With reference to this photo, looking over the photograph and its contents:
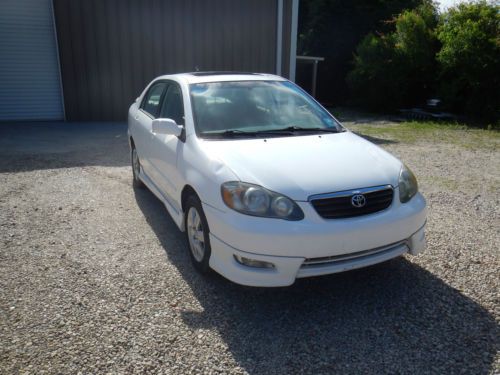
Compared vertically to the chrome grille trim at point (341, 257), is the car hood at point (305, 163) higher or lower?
higher

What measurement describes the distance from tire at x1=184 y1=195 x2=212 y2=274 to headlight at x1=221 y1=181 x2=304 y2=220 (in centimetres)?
36

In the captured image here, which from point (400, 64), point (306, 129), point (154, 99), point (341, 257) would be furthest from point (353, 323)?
point (400, 64)

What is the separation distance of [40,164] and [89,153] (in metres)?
1.11

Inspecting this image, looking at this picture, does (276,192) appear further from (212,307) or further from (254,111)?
(254,111)

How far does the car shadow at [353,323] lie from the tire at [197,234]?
125 mm

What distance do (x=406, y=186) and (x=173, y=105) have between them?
95.1 inches

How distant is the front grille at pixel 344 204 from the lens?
2826mm

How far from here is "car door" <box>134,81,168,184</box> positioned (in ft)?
15.6

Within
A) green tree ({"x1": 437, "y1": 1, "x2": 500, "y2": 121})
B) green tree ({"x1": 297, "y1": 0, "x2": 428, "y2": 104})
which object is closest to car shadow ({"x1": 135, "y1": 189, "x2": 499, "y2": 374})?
green tree ({"x1": 437, "y1": 1, "x2": 500, "y2": 121})

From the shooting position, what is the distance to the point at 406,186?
3234mm

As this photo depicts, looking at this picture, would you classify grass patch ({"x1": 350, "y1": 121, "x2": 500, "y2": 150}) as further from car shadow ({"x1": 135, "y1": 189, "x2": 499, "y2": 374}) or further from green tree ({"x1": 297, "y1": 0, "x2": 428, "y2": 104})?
green tree ({"x1": 297, "y1": 0, "x2": 428, "y2": 104})

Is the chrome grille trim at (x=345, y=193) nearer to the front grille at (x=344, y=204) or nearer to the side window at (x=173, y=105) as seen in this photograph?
the front grille at (x=344, y=204)

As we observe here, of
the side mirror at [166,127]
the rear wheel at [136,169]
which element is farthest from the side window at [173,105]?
the rear wheel at [136,169]

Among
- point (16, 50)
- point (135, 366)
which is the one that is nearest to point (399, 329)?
point (135, 366)
